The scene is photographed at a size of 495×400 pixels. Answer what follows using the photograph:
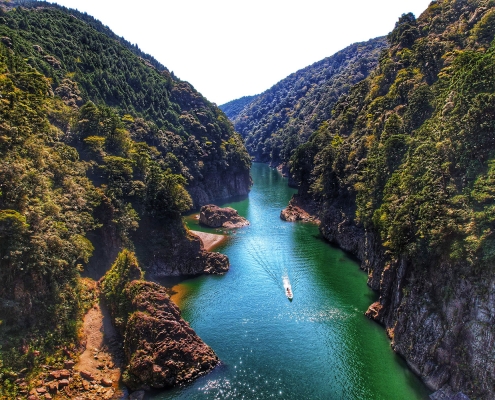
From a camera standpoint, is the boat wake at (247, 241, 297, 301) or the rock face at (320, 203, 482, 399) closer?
the rock face at (320, 203, 482, 399)

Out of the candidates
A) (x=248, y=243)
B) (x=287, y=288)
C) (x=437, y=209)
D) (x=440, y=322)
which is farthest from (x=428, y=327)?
(x=248, y=243)

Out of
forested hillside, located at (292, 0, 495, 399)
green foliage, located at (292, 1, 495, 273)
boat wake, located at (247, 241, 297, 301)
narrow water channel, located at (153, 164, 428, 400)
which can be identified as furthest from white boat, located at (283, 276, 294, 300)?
green foliage, located at (292, 1, 495, 273)

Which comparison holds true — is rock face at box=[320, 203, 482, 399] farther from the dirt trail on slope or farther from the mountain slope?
the mountain slope

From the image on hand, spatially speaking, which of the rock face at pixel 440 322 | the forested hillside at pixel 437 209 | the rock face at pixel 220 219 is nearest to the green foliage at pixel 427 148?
the forested hillside at pixel 437 209

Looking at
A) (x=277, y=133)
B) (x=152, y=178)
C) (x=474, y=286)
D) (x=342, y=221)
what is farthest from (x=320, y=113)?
(x=474, y=286)

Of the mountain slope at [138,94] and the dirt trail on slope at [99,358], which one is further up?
the mountain slope at [138,94]

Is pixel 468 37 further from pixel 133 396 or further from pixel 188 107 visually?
pixel 188 107

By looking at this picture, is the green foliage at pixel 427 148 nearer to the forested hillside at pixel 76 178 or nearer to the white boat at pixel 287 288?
the white boat at pixel 287 288
